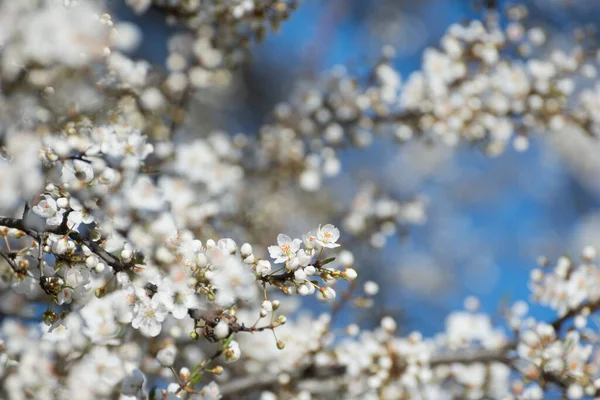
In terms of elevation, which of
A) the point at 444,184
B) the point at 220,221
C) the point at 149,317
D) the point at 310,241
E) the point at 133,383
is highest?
the point at 444,184

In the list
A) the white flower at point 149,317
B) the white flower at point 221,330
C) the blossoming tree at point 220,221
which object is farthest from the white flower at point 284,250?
the white flower at point 149,317

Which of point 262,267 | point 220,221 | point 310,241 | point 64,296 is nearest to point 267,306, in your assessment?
point 262,267

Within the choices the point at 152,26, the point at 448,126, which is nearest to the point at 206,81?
the point at 448,126

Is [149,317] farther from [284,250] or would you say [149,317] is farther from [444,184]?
[444,184]

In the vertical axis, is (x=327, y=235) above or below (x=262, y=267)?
above

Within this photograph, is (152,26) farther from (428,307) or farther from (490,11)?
(490,11)

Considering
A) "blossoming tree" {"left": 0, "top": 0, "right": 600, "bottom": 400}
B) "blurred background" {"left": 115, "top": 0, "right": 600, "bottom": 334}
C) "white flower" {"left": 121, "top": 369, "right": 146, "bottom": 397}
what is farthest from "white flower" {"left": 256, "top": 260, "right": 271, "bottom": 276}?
"blurred background" {"left": 115, "top": 0, "right": 600, "bottom": 334}

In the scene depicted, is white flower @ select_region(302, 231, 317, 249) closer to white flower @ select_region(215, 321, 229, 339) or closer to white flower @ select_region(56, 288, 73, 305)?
white flower @ select_region(215, 321, 229, 339)

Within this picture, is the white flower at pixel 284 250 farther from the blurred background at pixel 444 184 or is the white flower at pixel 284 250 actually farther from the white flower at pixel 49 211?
the blurred background at pixel 444 184
